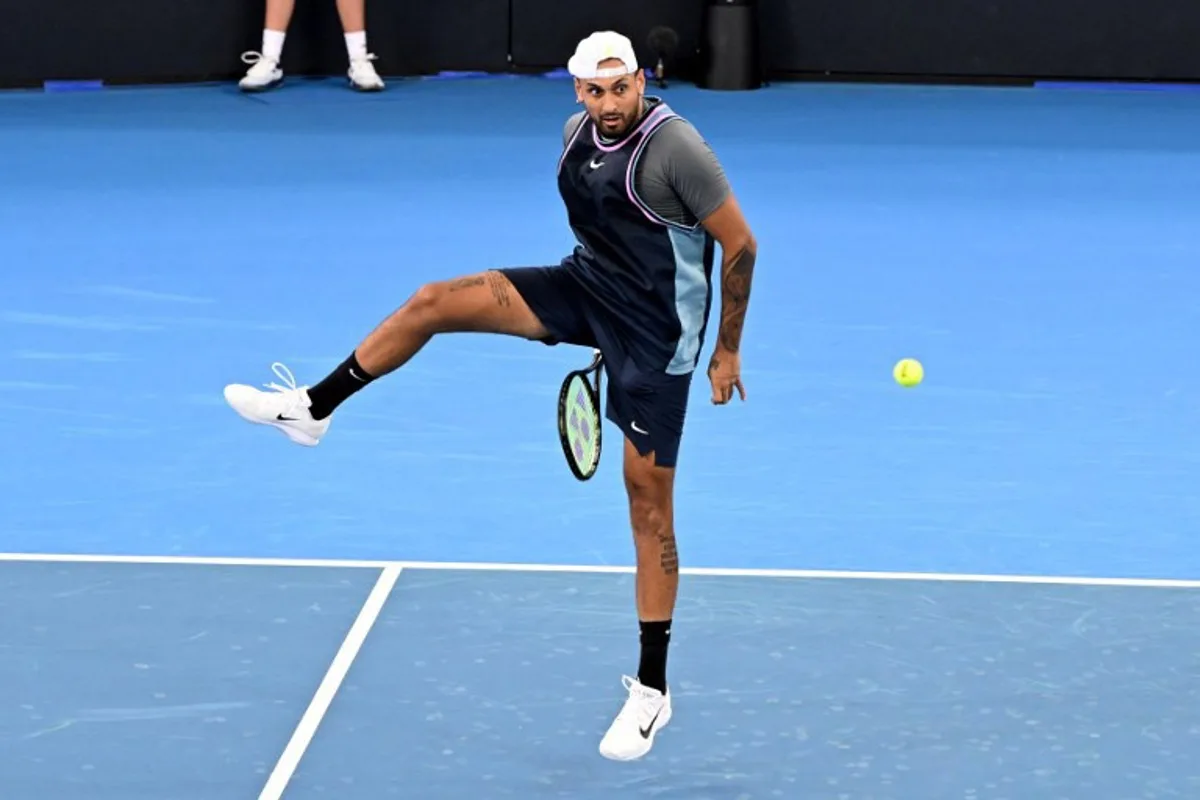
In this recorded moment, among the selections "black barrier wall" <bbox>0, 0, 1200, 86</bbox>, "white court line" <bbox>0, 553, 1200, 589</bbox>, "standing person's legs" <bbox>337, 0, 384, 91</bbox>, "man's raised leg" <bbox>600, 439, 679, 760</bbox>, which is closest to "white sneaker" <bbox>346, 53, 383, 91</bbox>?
"standing person's legs" <bbox>337, 0, 384, 91</bbox>

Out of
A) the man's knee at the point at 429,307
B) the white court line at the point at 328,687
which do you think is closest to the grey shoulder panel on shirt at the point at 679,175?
the man's knee at the point at 429,307

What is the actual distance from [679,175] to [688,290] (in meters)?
0.36

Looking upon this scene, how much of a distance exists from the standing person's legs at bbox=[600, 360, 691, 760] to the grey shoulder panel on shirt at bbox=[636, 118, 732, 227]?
0.50 m

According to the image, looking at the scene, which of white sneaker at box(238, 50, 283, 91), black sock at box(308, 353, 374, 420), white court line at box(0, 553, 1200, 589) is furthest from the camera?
white sneaker at box(238, 50, 283, 91)

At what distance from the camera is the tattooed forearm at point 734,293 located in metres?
5.26

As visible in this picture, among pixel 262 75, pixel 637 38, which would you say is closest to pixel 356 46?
pixel 262 75

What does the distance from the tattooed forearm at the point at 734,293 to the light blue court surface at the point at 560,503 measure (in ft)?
3.83

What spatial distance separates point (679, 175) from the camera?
518cm

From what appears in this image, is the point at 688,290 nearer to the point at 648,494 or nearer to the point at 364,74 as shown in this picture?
the point at 648,494

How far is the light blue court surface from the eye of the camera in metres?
5.73

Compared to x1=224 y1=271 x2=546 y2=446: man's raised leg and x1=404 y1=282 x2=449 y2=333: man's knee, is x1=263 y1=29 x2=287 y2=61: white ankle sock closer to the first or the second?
x1=224 y1=271 x2=546 y2=446: man's raised leg

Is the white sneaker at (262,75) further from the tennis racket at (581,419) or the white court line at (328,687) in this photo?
the tennis racket at (581,419)

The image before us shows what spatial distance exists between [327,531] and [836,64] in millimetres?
9642

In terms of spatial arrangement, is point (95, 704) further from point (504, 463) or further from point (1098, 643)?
point (1098, 643)
